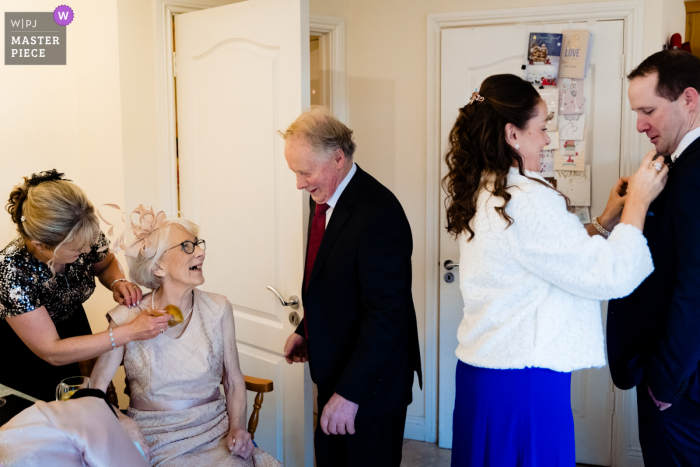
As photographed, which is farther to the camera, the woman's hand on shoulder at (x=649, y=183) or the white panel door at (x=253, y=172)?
the white panel door at (x=253, y=172)

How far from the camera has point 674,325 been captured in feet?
5.00

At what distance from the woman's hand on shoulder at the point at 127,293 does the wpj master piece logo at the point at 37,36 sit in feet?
4.83

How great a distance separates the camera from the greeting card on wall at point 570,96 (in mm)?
2844

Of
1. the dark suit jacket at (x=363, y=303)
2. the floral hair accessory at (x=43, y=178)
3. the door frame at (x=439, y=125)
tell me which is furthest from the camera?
the door frame at (x=439, y=125)

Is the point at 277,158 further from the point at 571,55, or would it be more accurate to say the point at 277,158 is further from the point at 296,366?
the point at 571,55

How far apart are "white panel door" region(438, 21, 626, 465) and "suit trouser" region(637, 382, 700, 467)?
4.26 ft

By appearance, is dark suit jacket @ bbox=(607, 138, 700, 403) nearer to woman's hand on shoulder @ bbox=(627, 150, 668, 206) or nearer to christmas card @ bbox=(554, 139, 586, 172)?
woman's hand on shoulder @ bbox=(627, 150, 668, 206)

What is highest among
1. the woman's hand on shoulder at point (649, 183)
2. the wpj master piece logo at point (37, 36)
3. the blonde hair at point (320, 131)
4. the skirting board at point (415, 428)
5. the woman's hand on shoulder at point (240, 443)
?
the wpj master piece logo at point (37, 36)

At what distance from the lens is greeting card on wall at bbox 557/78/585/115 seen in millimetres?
2844

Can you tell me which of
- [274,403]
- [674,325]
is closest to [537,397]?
[674,325]

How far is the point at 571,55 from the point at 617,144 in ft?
1.65

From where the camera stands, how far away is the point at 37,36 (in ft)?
9.23

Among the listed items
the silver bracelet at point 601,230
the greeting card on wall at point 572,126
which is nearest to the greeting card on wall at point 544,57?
the greeting card on wall at point 572,126

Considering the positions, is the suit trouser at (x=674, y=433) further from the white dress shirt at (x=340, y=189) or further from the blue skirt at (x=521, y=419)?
the white dress shirt at (x=340, y=189)
